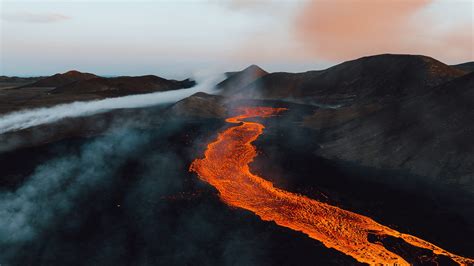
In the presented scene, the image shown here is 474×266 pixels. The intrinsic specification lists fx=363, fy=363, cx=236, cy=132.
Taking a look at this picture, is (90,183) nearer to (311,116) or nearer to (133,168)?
(133,168)

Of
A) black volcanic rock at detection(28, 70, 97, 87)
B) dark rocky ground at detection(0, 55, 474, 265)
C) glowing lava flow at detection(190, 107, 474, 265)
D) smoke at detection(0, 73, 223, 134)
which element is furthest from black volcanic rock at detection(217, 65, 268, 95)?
glowing lava flow at detection(190, 107, 474, 265)

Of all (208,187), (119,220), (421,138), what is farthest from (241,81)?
(119,220)

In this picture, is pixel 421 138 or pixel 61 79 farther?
pixel 61 79

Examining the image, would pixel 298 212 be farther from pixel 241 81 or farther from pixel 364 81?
pixel 241 81

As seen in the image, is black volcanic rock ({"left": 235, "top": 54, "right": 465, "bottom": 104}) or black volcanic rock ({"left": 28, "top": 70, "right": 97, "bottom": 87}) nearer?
black volcanic rock ({"left": 235, "top": 54, "right": 465, "bottom": 104})

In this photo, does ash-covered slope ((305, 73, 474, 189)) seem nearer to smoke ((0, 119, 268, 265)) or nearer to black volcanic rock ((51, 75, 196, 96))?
smoke ((0, 119, 268, 265))

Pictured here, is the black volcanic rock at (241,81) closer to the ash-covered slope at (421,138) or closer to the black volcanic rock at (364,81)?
the black volcanic rock at (364,81)

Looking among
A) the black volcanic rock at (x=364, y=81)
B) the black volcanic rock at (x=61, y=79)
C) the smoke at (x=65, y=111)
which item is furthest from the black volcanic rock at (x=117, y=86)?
the black volcanic rock at (x=61, y=79)
